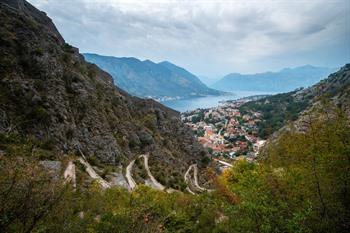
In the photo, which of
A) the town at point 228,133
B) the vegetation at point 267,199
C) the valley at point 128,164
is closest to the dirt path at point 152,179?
the valley at point 128,164

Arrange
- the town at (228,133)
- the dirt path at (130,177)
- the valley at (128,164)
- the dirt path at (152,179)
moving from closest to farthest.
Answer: the valley at (128,164) < the dirt path at (130,177) < the dirt path at (152,179) < the town at (228,133)

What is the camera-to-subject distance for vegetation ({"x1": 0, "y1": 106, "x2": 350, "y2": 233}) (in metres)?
6.27

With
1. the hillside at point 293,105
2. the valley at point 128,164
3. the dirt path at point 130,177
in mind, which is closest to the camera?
the valley at point 128,164

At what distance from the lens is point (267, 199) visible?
830 centimetres

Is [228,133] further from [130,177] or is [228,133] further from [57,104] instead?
[57,104]

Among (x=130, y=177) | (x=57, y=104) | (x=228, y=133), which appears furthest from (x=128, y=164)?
(x=228, y=133)

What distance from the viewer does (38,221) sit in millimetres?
6418

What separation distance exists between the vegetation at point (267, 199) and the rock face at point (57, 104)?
1411cm

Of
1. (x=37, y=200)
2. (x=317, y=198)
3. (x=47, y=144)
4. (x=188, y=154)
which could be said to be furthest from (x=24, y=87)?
(x=188, y=154)

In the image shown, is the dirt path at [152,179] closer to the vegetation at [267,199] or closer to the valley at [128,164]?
the valley at [128,164]

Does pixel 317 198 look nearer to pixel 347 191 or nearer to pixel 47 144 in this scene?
pixel 347 191

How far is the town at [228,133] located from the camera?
78312 mm

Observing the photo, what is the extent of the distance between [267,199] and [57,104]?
26.2m

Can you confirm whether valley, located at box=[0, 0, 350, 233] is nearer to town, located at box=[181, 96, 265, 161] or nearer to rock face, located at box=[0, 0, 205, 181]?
rock face, located at box=[0, 0, 205, 181]
